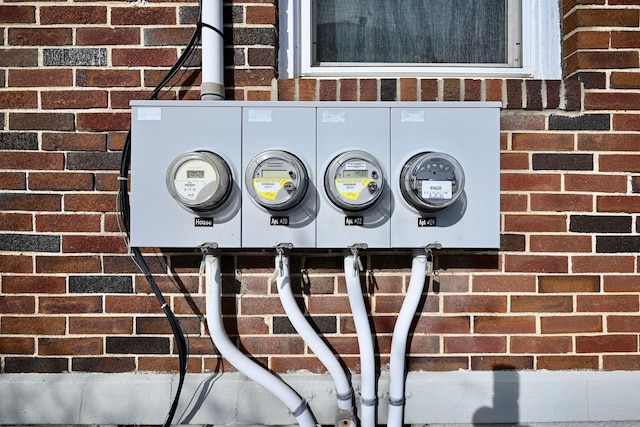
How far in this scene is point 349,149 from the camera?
1.73 meters

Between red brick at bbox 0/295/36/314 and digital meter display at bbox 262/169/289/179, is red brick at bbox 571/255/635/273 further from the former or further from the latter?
red brick at bbox 0/295/36/314

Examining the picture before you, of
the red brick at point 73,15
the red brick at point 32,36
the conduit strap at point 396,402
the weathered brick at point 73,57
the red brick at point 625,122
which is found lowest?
the conduit strap at point 396,402

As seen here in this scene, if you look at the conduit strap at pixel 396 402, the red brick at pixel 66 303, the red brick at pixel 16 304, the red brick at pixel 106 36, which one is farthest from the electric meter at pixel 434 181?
the red brick at pixel 16 304

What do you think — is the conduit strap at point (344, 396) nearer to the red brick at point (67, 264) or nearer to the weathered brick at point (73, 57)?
the red brick at point (67, 264)

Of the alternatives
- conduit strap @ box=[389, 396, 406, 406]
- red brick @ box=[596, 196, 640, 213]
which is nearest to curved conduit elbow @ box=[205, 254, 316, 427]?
conduit strap @ box=[389, 396, 406, 406]

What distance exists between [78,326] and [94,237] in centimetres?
39

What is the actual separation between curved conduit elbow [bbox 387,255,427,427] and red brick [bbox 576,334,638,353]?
767mm

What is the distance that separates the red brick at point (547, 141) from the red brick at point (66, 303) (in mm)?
1947

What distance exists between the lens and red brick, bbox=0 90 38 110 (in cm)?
192

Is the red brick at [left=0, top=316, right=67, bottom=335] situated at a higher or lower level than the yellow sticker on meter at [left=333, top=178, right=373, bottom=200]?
lower

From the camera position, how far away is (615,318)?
1.96 metres

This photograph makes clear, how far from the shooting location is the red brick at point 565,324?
196 centimetres

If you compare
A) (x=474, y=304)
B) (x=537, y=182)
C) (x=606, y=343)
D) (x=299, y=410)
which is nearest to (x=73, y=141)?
(x=299, y=410)

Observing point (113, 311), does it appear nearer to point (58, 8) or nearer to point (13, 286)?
point (13, 286)
